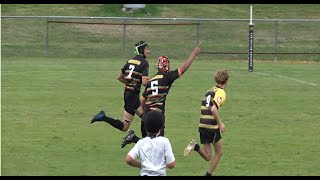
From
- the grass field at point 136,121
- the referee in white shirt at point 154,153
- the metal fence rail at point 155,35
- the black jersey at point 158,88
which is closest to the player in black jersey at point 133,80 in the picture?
the grass field at point 136,121

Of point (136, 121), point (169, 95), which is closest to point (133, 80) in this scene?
point (136, 121)

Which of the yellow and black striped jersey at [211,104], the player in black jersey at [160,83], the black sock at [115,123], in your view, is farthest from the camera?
the black sock at [115,123]

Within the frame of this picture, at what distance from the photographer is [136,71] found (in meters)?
12.4

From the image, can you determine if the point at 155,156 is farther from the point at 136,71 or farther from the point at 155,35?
the point at 155,35

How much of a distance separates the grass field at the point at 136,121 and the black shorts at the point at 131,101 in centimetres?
69

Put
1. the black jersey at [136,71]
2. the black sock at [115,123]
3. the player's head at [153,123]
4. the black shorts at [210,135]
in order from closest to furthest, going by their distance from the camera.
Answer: the player's head at [153,123] < the black shorts at [210,135] < the black jersey at [136,71] < the black sock at [115,123]

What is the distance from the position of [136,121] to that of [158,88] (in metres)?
5.02

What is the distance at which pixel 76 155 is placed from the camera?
11.8m

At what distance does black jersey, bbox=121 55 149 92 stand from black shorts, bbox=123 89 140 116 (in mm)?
92

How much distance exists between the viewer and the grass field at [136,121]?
11.2 m

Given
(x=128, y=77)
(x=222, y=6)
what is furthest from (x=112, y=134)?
(x=222, y=6)

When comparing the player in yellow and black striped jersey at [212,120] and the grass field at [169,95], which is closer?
the player in yellow and black striped jersey at [212,120]

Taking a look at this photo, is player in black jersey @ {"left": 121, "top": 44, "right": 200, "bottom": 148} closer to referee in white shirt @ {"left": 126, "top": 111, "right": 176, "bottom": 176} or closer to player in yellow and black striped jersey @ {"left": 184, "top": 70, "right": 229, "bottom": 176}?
player in yellow and black striped jersey @ {"left": 184, "top": 70, "right": 229, "bottom": 176}

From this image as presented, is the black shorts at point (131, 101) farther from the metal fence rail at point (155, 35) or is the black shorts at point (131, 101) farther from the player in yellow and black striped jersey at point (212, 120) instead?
the metal fence rail at point (155, 35)
